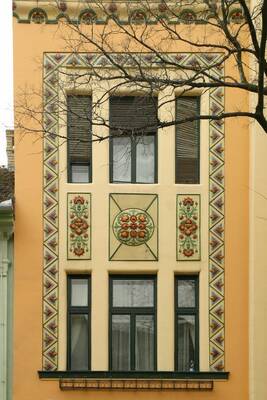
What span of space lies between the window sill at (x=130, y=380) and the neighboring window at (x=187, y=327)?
29cm

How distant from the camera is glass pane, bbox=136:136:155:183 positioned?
17.6 m

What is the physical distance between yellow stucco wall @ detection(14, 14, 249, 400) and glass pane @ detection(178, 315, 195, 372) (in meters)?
0.21

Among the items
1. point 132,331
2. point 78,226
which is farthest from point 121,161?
point 132,331

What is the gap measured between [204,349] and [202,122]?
431 cm

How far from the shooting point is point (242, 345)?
56.0 feet

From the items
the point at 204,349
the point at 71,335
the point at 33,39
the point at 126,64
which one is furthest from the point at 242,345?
the point at 33,39

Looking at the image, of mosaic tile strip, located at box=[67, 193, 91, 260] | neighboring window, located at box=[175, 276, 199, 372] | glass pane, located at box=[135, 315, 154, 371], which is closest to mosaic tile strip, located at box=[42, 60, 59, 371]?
mosaic tile strip, located at box=[67, 193, 91, 260]

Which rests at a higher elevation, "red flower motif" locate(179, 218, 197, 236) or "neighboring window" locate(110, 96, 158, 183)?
"neighboring window" locate(110, 96, 158, 183)

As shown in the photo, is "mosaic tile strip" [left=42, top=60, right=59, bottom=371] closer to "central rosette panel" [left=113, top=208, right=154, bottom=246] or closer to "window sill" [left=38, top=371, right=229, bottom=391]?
"window sill" [left=38, top=371, right=229, bottom=391]

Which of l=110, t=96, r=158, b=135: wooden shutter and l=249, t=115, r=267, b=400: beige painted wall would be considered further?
l=110, t=96, r=158, b=135: wooden shutter

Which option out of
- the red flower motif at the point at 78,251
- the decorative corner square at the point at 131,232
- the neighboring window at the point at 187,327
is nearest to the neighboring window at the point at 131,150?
the decorative corner square at the point at 131,232

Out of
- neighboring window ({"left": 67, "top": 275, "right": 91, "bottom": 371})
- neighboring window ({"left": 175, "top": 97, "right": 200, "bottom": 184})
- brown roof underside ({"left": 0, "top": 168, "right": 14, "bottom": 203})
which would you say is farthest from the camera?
brown roof underside ({"left": 0, "top": 168, "right": 14, "bottom": 203})

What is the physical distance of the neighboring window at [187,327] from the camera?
1719 centimetres

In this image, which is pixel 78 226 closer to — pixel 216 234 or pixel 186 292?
pixel 186 292
